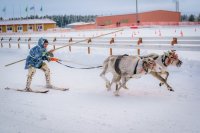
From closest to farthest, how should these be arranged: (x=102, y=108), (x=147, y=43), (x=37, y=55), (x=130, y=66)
→ (x=102, y=108)
(x=130, y=66)
(x=37, y=55)
(x=147, y=43)

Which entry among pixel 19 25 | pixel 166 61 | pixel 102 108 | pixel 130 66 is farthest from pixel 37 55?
pixel 19 25

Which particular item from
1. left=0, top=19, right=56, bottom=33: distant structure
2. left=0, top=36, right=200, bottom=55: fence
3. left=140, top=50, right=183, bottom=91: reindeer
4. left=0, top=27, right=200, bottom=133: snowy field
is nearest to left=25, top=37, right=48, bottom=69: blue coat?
left=0, top=27, right=200, bottom=133: snowy field

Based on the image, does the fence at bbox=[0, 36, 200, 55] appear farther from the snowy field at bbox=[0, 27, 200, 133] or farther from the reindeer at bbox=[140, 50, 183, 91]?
the reindeer at bbox=[140, 50, 183, 91]

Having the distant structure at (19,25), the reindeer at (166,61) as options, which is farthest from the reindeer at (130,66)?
the distant structure at (19,25)

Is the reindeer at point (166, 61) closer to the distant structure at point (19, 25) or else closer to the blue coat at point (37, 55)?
the blue coat at point (37, 55)

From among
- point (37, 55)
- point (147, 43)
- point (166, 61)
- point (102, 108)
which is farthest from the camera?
point (147, 43)

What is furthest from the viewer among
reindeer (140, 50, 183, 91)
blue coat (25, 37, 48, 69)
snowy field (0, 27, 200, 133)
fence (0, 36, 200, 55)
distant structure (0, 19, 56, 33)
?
distant structure (0, 19, 56, 33)

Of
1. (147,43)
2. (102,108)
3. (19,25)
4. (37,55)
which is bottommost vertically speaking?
(102,108)

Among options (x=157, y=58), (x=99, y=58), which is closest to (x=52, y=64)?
(x=99, y=58)

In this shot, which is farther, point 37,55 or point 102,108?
point 37,55

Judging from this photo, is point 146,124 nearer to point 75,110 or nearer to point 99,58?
point 75,110

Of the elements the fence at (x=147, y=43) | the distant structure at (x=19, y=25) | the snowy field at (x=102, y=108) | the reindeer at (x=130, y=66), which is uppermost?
the distant structure at (x=19, y=25)

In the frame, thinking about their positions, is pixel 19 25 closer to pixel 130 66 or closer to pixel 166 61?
pixel 166 61

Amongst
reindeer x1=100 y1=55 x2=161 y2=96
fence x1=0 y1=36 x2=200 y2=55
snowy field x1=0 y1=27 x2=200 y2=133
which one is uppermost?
fence x1=0 y1=36 x2=200 y2=55
